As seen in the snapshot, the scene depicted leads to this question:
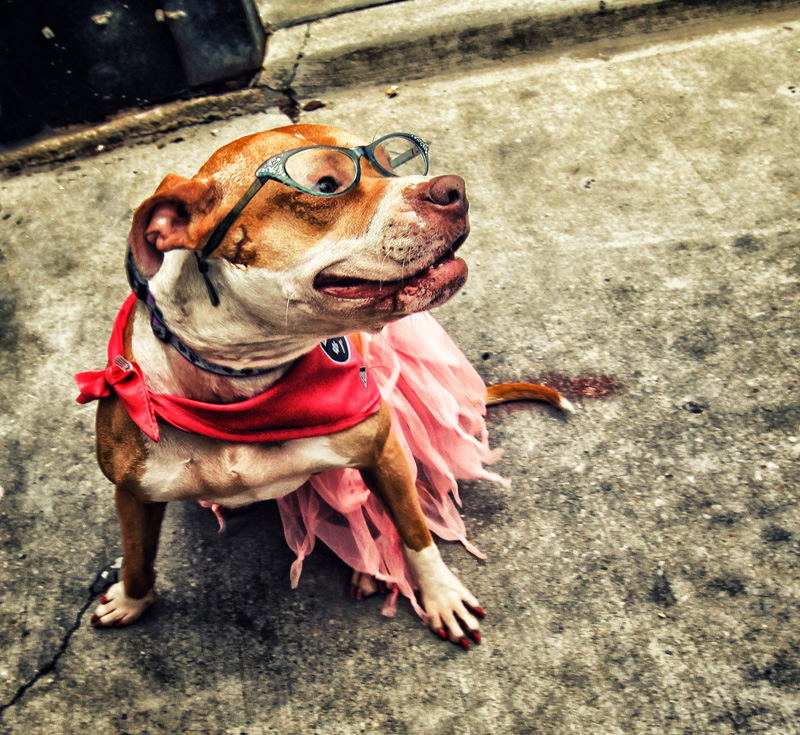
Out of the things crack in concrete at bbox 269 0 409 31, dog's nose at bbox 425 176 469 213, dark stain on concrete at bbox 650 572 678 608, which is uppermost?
dog's nose at bbox 425 176 469 213

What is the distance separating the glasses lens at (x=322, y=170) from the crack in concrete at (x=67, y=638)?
160 cm

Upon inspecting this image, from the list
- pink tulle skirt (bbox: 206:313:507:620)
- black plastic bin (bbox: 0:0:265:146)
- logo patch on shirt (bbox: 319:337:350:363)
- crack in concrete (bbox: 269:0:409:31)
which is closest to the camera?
logo patch on shirt (bbox: 319:337:350:363)

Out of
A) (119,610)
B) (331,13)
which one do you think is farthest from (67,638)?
(331,13)

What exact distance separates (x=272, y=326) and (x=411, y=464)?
0.87m

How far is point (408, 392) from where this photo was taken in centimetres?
236

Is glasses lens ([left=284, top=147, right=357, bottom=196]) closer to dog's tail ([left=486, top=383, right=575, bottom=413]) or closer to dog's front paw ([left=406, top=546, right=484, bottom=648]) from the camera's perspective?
dog's front paw ([left=406, top=546, right=484, bottom=648])

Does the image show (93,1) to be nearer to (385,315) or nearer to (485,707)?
(385,315)

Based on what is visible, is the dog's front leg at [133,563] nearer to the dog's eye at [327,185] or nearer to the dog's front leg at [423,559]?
the dog's front leg at [423,559]

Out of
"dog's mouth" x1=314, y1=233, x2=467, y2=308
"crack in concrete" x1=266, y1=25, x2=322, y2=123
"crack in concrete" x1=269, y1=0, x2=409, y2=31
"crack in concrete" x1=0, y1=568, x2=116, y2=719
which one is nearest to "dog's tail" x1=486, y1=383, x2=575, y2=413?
"dog's mouth" x1=314, y1=233, x2=467, y2=308

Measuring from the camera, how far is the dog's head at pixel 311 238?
1.48m

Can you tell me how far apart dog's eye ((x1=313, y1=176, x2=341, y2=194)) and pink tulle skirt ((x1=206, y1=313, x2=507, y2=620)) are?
0.77 meters

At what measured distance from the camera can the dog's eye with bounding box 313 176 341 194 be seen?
1.50 meters

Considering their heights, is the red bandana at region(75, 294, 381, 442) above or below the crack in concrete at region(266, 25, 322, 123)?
above

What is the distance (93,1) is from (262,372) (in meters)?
2.88
